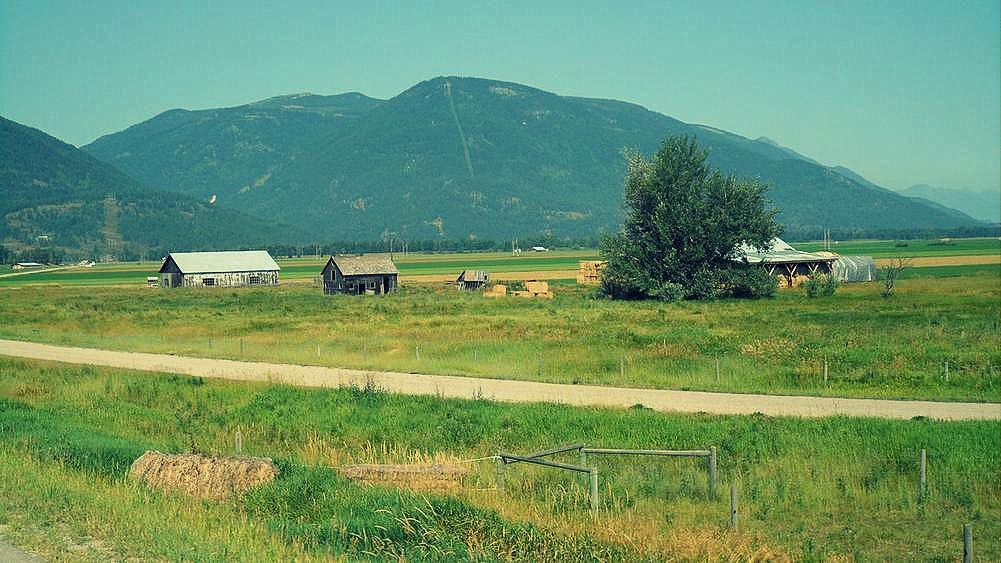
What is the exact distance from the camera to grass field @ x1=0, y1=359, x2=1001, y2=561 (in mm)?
13133

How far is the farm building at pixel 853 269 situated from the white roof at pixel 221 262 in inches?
2515

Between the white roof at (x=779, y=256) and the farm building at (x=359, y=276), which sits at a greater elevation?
the white roof at (x=779, y=256)

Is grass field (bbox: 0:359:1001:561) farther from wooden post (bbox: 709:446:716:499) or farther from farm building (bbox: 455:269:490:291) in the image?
farm building (bbox: 455:269:490:291)

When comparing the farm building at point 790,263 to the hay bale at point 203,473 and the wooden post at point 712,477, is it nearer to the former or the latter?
the wooden post at point 712,477

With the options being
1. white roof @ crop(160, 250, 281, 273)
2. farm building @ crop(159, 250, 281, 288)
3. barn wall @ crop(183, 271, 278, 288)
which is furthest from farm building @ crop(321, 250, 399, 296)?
white roof @ crop(160, 250, 281, 273)

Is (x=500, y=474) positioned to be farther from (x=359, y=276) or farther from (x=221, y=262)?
(x=221, y=262)

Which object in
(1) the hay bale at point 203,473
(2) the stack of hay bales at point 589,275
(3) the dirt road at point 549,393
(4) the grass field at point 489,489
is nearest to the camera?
(4) the grass field at point 489,489

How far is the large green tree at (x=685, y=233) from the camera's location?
71375 millimetres

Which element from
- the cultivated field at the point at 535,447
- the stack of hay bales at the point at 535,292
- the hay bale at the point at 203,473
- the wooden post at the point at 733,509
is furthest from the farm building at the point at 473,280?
the wooden post at the point at 733,509

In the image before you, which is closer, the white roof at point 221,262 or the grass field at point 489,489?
the grass field at point 489,489

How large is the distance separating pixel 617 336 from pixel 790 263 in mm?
47046


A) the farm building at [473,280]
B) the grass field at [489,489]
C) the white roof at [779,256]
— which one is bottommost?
the grass field at [489,489]

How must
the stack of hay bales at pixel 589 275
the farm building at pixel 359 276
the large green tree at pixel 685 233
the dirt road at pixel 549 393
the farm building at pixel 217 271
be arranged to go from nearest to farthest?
the dirt road at pixel 549 393
the large green tree at pixel 685 233
the farm building at pixel 359 276
the stack of hay bales at pixel 589 275
the farm building at pixel 217 271

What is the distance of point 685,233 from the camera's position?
71562 mm
